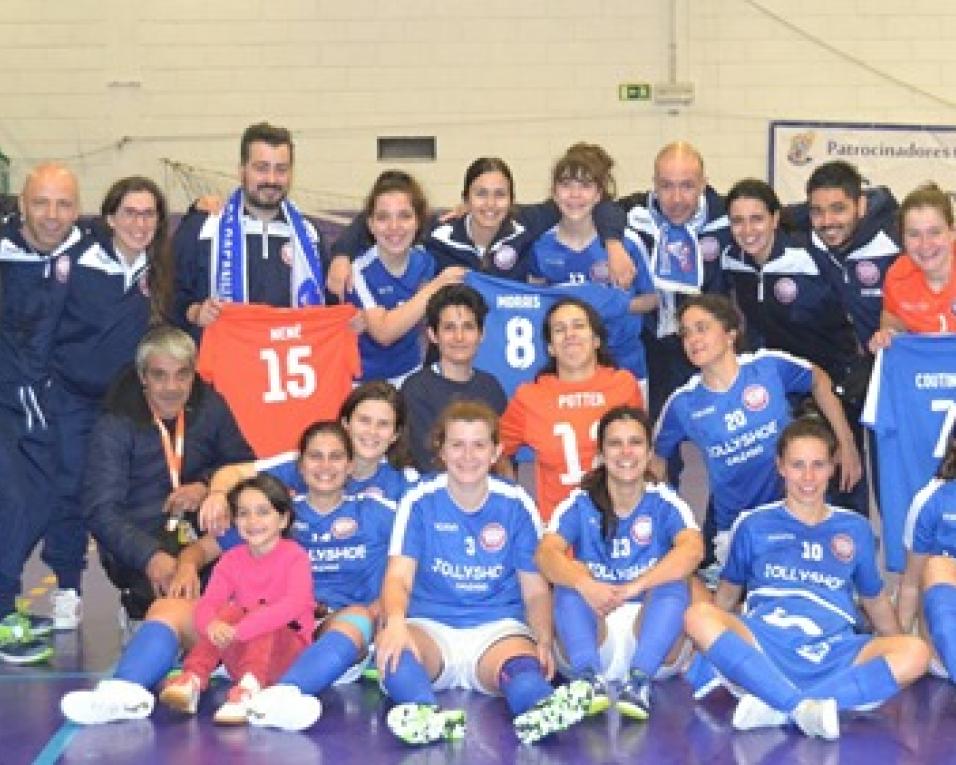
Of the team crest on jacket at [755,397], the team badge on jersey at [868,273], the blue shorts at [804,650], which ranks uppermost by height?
the team badge on jersey at [868,273]

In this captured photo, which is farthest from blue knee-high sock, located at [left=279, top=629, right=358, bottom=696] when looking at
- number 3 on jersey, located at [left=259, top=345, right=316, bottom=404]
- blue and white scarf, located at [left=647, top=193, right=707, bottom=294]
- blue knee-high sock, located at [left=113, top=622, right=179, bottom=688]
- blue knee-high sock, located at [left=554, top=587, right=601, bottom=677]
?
blue and white scarf, located at [left=647, top=193, right=707, bottom=294]

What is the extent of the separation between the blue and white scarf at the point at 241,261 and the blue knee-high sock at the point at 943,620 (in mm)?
2918

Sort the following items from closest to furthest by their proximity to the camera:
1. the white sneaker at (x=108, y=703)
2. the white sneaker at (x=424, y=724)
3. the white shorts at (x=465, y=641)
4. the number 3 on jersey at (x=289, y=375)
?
the white sneaker at (x=424, y=724)
the white sneaker at (x=108, y=703)
the white shorts at (x=465, y=641)
the number 3 on jersey at (x=289, y=375)

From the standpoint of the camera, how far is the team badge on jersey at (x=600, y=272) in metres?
6.46

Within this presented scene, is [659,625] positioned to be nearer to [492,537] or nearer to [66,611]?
[492,537]

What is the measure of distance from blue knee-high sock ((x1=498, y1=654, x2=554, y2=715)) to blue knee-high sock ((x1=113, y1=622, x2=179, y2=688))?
3.69 ft

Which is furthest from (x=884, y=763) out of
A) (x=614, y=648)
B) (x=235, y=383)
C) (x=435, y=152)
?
(x=435, y=152)

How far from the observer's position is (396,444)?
18.7 feet

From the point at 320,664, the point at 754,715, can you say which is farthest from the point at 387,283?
the point at 754,715

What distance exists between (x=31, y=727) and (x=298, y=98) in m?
8.33

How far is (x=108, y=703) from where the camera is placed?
4.85 metres

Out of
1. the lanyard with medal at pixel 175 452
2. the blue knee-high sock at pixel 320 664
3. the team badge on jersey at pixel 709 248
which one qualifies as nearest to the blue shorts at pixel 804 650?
the blue knee-high sock at pixel 320 664

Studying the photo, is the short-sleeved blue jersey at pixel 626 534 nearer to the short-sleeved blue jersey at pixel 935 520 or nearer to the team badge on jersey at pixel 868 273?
the short-sleeved blue jersey at pixel 935 520

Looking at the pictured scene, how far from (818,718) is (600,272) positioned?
2390 mm
